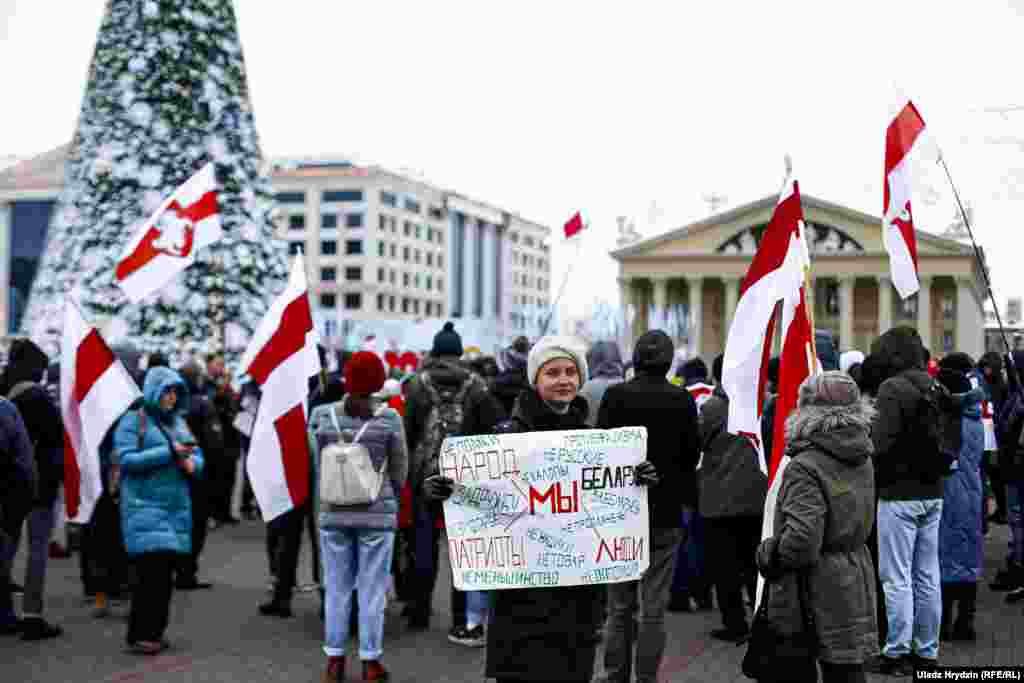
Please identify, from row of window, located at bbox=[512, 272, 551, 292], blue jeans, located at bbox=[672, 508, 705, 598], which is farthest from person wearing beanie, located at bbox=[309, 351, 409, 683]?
row of window, located at bbox=[512, 272, 551, 292]

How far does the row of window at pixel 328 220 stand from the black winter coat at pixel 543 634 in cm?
9290

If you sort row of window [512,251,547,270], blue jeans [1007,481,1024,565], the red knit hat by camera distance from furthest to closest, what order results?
row of window [512,251,547,270]
blue jeans [1007,481,1024,565]
the red knit hat

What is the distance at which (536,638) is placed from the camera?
412 centimetres

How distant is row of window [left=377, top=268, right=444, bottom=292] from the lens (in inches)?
3844

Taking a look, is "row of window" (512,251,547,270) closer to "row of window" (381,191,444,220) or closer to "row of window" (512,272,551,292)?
"row of window" (512,272,551,292)

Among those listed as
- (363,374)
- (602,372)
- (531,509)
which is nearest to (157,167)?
(602,372)

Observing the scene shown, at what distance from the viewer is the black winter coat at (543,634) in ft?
13.4

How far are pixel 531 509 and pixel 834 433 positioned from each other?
117 centimetres

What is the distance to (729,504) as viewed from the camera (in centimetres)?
754

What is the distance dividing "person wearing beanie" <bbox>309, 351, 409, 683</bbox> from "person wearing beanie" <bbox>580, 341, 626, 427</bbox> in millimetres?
2095

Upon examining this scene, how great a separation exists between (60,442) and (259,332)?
1.44 metres

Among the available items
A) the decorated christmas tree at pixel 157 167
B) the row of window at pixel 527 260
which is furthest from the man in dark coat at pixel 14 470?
the row of window at pixel 527 260

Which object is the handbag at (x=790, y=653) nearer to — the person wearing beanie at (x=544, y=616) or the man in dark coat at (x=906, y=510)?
the person wearing beanie at (x=544, y=616)

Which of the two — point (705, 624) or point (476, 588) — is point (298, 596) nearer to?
point (705, 624)
